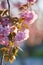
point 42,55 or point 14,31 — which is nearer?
point 14,31

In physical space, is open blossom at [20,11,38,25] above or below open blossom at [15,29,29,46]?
above

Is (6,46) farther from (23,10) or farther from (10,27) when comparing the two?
(23,10)

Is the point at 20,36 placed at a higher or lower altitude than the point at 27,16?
lower

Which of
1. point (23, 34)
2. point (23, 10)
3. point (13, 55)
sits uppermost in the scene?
point (23, 10)

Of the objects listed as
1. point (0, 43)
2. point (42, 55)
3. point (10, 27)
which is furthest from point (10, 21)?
point (42, 55)

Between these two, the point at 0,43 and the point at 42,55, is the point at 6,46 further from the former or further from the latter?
the point at 42,55

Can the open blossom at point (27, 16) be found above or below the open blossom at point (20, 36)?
above

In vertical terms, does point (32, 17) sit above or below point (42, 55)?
above
